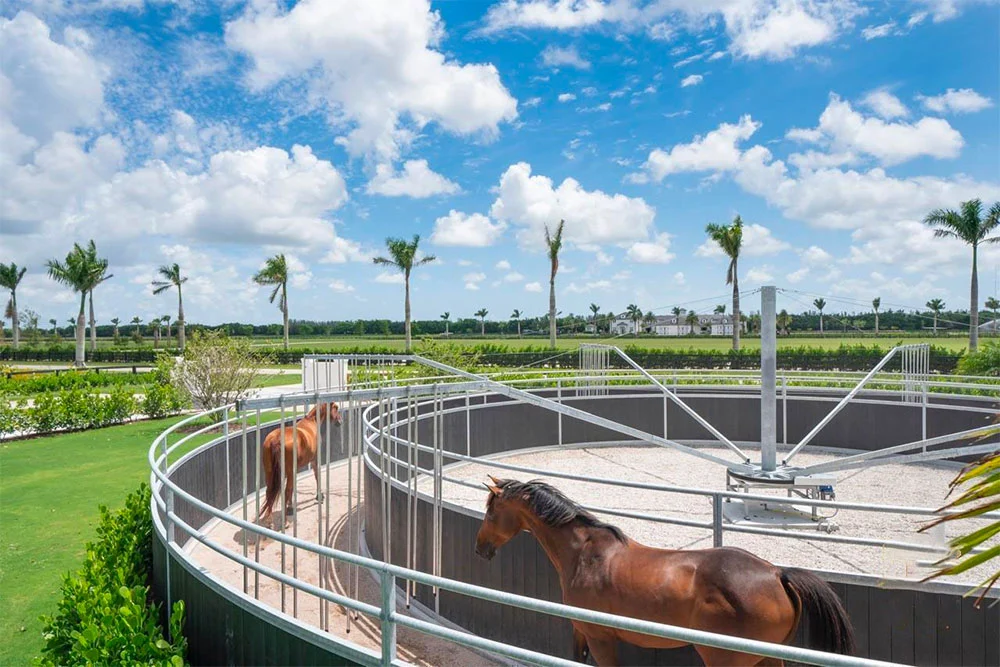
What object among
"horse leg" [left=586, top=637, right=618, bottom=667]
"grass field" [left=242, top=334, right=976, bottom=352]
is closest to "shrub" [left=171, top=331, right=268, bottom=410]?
"horse leg" [left=586, top=637, right=618, bottom=667]

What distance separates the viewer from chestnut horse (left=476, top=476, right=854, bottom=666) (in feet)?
12.8

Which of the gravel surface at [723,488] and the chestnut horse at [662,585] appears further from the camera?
the gravel surface at [723,488]

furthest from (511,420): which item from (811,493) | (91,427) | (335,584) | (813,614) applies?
(91,427)

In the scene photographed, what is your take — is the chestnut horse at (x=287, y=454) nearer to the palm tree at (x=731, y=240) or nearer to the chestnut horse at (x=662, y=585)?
the chestnut horse at (x=662, y=585)

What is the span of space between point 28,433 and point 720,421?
18227mm

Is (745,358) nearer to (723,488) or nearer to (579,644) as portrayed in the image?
(723,488)

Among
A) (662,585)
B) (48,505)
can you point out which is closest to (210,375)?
(48,505)

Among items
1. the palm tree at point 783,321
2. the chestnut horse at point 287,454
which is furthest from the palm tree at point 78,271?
the palm tree at point 783,321

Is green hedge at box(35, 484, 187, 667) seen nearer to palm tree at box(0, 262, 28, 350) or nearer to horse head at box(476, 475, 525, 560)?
horse head at box(476, 475, 525, 560)

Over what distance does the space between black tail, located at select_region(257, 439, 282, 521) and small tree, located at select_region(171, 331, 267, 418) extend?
8666 millimetres

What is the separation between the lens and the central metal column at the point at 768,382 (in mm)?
8609

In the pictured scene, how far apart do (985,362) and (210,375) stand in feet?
82.0

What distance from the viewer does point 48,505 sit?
404 inches

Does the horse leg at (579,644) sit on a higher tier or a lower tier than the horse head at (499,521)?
lower
